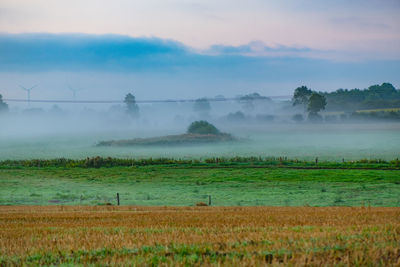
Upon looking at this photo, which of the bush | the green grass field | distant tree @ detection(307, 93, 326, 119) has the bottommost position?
the green grass field

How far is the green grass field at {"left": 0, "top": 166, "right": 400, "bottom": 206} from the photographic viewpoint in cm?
3631

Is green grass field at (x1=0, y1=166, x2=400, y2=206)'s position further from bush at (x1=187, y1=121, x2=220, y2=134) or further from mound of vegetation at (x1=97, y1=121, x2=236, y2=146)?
bush at (x1=187, y1=121, x2=220, y2=134)

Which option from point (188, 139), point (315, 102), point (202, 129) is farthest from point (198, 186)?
point (315, 102)

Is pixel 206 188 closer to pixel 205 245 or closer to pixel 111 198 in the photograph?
pixel 111 198

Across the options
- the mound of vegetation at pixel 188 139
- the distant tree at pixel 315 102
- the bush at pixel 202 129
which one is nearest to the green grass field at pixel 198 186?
the mound of vegetation at pixel 188 139

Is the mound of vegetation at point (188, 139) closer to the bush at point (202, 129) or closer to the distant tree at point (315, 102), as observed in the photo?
the bush at point (202, 129)

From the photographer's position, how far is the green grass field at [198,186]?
36.3m

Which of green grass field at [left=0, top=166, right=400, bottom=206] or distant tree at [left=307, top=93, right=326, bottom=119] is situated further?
distant tree at [left=307, top=93, right=326, bottom=119]

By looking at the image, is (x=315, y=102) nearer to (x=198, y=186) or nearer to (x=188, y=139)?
(x=188, y=139)

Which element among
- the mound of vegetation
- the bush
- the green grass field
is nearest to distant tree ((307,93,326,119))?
the bush

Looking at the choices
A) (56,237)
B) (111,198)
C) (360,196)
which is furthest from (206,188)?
(56,237)

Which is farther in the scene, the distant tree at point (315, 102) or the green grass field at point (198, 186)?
the distant tree at point (315, 102)

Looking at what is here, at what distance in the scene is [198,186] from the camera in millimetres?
48781

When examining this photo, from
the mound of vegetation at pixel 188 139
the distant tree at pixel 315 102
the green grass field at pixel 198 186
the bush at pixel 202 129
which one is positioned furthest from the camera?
the distant tree at pixel 315 102
